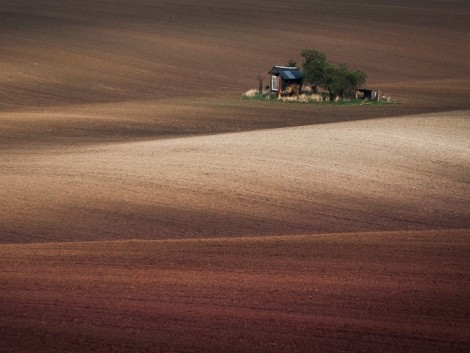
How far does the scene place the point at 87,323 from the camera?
11.1 metres

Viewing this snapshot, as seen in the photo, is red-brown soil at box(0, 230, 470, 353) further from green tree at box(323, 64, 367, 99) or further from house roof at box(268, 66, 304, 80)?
house roof at box(268, 66, 304, 80)

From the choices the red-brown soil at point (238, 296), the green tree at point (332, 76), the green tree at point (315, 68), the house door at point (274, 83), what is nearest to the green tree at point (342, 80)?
the green tree at point (332, 76)

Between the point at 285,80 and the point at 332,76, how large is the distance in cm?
279

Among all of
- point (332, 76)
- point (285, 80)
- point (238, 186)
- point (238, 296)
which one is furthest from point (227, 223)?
point (285, 80)

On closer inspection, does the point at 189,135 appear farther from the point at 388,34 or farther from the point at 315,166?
the point at 388,34

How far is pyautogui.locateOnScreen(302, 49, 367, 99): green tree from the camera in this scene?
142 feet

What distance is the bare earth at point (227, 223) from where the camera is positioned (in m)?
11.1

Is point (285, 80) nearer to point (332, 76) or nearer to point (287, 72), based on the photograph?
point (287, 72)

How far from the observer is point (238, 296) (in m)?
12.4

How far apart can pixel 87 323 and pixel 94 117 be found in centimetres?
2759

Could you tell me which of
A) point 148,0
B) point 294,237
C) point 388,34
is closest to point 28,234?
point 294,237

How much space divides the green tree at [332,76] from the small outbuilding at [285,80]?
0.47 meters

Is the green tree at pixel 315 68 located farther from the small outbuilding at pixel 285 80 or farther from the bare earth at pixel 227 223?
the bare earth at pixel 227 223

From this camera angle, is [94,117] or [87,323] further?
[94,117]
